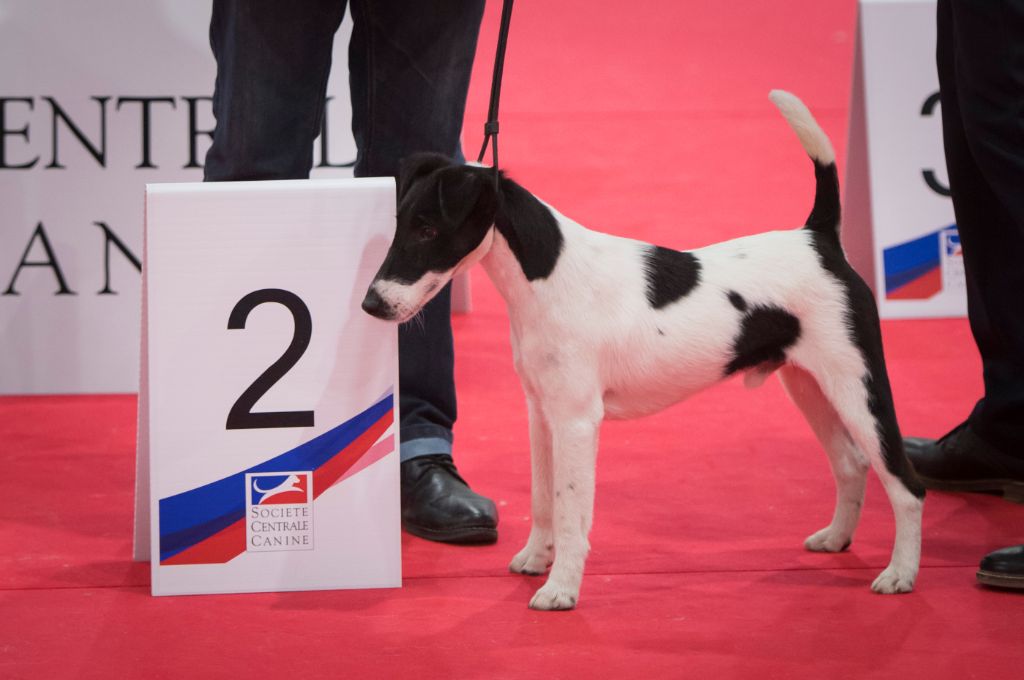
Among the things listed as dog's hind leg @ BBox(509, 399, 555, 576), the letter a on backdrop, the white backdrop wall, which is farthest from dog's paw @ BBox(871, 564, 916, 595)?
the white backdrop wall

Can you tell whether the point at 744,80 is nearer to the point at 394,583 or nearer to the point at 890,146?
the point at 890,146

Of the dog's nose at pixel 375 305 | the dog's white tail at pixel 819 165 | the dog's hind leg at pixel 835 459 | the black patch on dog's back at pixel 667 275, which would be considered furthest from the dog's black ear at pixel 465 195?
the dog's hind leg at pixel 835 459

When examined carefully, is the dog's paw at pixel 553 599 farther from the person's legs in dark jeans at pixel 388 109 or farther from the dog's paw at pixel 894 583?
the dog's paw at pixel 894 583

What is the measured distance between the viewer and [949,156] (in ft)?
7.29

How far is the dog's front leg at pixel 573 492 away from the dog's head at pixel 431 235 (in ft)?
0.94

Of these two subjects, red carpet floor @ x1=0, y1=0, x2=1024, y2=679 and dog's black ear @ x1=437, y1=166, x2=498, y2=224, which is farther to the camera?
dog's black ear @ x1=437, y1=166, x2=498, y2=224

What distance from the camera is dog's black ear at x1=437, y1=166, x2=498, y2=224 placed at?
1.64 meters

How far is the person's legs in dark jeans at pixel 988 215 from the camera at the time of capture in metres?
1.97

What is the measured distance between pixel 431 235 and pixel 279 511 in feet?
1.65

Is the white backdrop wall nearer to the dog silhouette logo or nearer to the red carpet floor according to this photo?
the red carpet floor

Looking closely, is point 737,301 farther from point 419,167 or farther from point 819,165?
point 419,167

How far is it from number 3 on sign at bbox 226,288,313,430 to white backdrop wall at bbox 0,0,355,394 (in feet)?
4.95

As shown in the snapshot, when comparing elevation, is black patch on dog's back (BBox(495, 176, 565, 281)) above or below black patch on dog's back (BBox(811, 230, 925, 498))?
above

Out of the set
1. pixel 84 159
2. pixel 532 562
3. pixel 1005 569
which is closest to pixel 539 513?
pixel 532 562
